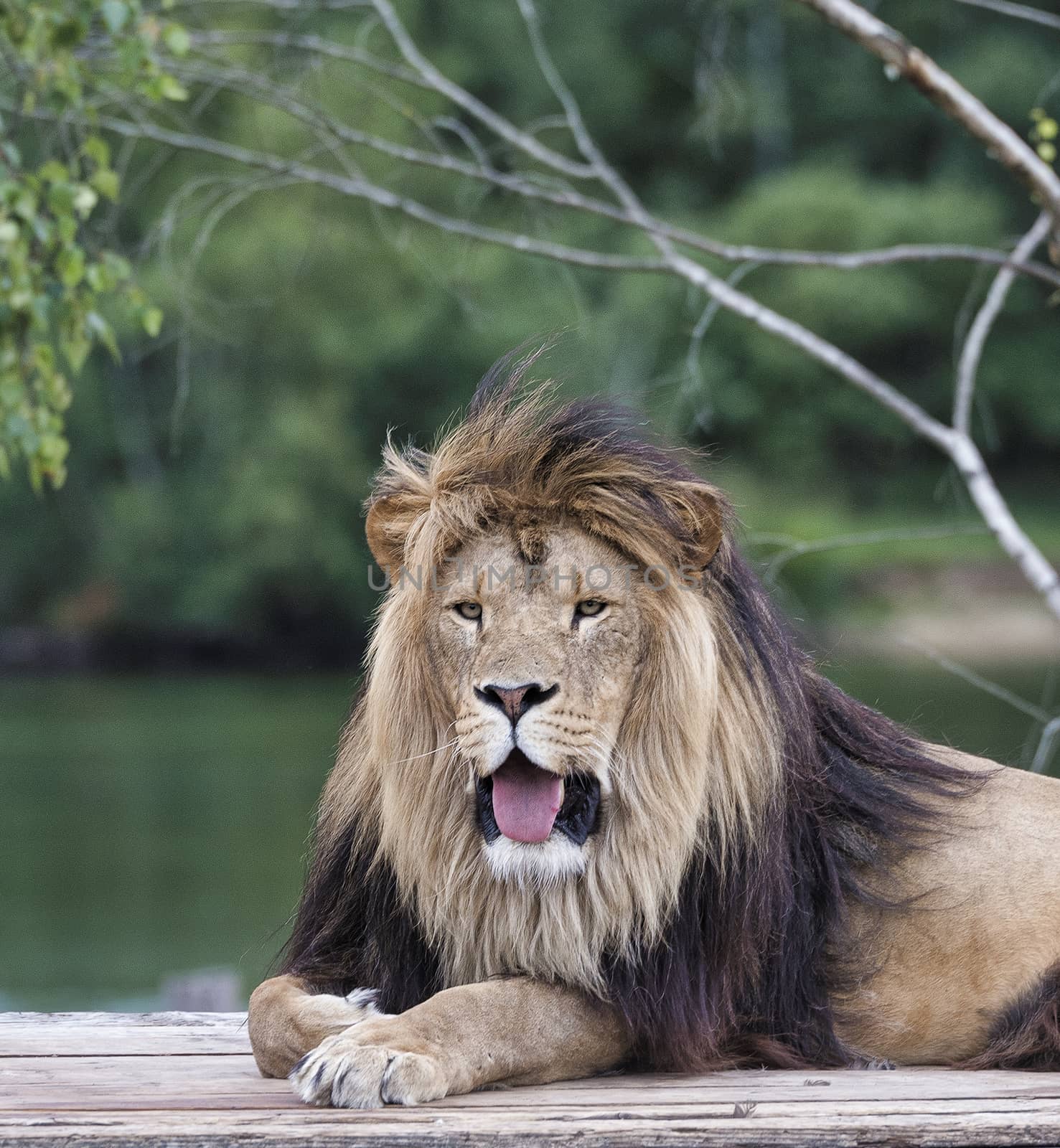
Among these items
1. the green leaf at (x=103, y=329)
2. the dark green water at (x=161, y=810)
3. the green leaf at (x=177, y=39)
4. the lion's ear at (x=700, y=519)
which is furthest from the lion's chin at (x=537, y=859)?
the dark green water at (x=161, y=810)

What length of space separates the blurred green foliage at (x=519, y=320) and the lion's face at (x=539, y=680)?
1382cm

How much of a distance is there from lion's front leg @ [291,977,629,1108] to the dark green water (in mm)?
5047

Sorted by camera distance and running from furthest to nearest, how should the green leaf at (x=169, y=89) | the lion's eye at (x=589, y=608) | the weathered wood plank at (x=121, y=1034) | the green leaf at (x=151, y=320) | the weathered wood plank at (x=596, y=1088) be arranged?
the green leaf at (x=151, y=320), the green leaf at (x=169, y=89), the weathered wood plank at (x=121, y=1034), the lion's eye at (x=589, y=608), the weathered wood plank at (x=596, y=1088)

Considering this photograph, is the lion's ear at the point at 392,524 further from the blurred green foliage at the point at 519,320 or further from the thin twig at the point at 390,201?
the blurred green foliage at the point at 519,320

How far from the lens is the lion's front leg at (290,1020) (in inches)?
107

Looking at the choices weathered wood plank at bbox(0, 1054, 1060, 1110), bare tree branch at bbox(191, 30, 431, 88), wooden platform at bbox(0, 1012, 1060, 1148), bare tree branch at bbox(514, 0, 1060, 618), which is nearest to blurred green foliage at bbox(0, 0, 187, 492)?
bare tree branch at bbox(191, 30, 431, 88)

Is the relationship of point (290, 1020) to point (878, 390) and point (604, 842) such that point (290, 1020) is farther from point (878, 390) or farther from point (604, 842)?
point (878, 390)

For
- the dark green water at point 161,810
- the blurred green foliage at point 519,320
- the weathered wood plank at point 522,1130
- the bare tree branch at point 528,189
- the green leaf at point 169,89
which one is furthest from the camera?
the blurred green foliage at point 519,320

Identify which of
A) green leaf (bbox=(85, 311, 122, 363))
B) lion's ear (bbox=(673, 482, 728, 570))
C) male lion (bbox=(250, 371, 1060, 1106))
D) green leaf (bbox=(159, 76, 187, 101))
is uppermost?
green leaf (bbox=(159, 76, 187, 101))

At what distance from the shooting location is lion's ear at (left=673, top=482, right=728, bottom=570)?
275cm

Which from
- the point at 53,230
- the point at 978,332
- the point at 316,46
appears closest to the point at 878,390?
the point at 978,332

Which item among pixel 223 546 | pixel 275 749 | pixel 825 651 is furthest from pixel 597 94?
pixel 825 651

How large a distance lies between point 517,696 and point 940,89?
6.90 feet

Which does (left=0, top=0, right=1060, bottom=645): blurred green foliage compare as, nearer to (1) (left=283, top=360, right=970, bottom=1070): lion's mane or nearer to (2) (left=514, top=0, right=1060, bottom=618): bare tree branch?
(2) (left=514, top=0, right=1060, bottom=618): bare tree branch
